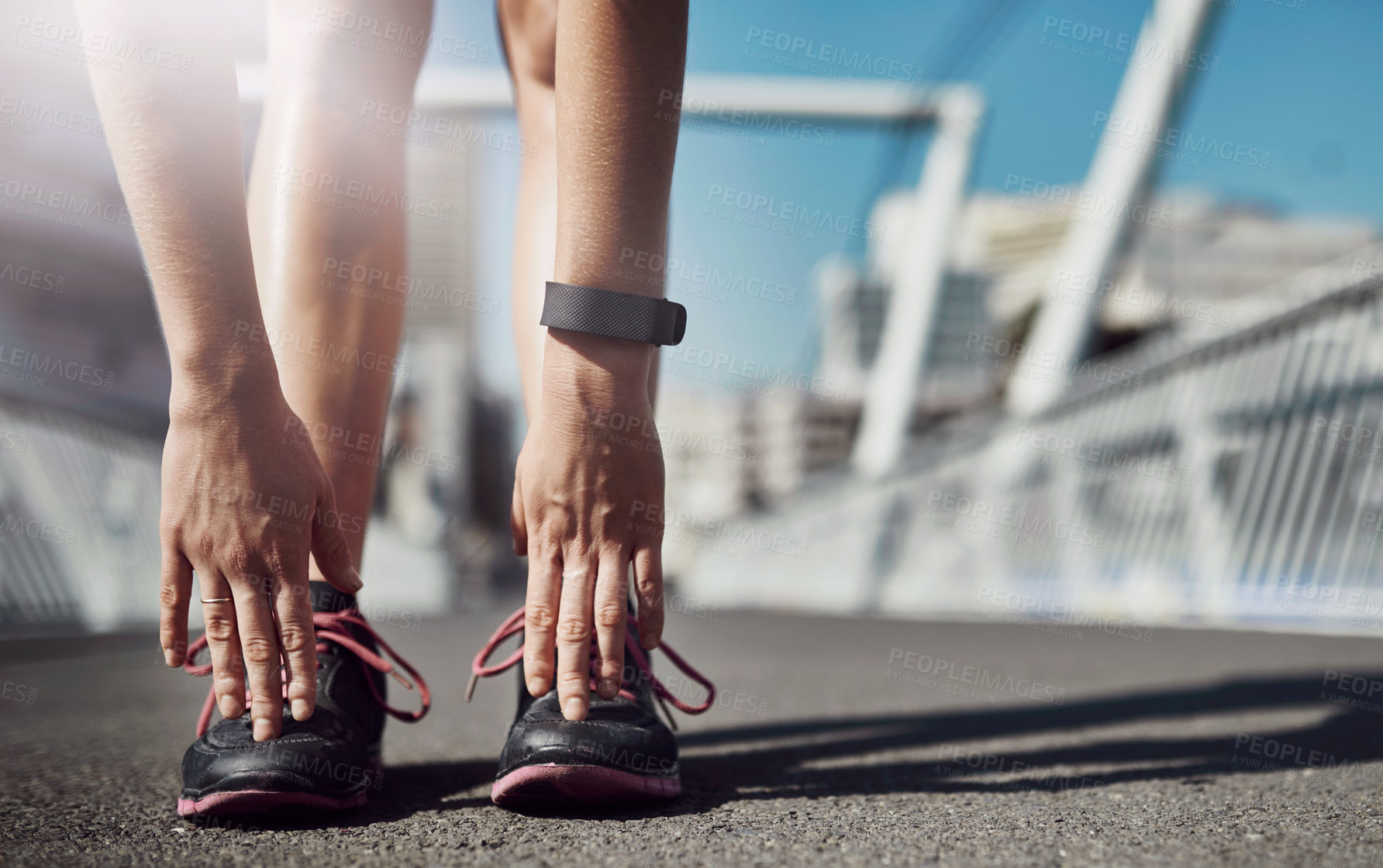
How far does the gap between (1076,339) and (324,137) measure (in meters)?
7.69

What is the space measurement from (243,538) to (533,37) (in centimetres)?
97

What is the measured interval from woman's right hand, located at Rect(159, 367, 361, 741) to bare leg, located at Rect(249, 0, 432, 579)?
0.24 m

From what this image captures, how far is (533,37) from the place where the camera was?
1.52 meters

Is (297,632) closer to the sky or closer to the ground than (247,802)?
closer to the sky

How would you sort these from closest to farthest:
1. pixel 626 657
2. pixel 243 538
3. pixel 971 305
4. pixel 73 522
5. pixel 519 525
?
pixel 243 538 → pixel 519 525 → pixel 626 657 → pixel 73 522 → pixel 971 305

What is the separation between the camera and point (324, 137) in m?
1.38

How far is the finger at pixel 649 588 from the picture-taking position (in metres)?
1.07

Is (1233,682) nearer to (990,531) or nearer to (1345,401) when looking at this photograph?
(1345,401)

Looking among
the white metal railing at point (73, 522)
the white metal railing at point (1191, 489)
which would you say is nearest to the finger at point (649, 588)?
the white metal railing at point (1191, 489)

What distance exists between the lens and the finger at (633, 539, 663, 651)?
42.3 inches

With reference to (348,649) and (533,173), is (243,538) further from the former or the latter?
(533,173)

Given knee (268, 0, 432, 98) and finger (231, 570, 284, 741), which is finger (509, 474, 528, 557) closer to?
finger (231, 570, 284, 741)

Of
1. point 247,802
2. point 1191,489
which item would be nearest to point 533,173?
point 247,802

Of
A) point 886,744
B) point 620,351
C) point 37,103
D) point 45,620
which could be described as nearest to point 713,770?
point 886,744
